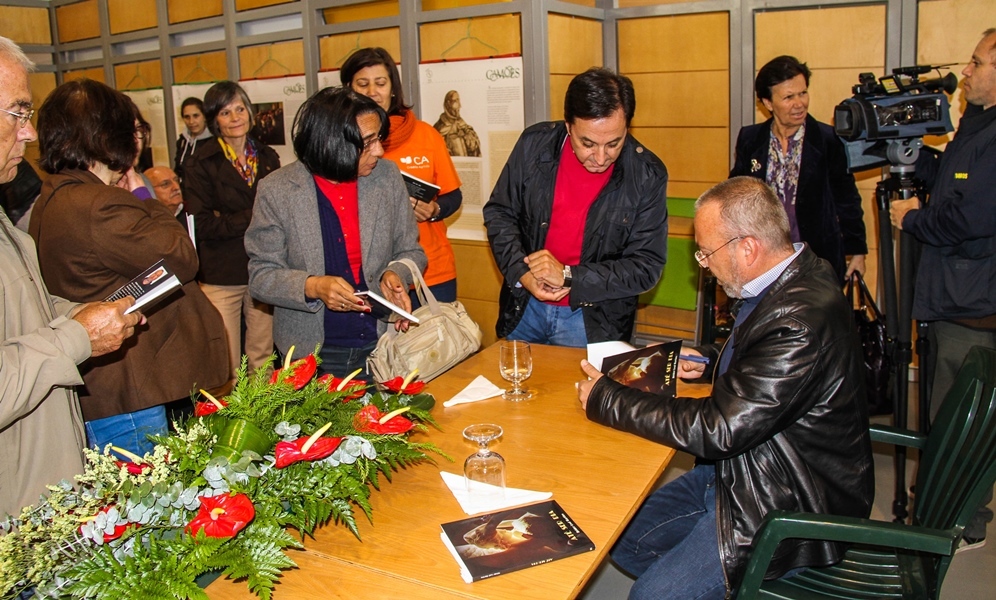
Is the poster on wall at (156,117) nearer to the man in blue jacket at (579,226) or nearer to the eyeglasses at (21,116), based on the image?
the man in blue jacket at (579,226)

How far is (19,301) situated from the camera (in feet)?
6.10

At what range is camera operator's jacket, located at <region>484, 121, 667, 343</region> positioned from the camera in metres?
2.94

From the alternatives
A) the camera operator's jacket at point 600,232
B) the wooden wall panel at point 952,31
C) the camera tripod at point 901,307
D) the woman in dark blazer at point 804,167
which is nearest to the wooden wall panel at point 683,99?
the woman in dark blazer at point 804,167

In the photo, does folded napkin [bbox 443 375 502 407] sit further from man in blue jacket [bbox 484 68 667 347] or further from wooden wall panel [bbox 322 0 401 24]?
wooden wall panel [bbox 322 0 401 24]

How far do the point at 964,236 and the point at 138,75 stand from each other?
662cm

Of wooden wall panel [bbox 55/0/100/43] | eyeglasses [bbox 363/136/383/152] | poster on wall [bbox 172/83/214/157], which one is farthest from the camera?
wooden wall panel [bbox 55/0/100/43]

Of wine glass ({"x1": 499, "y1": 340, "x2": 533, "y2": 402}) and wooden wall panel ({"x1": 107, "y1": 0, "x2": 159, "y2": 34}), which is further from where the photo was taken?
wooden wall panel ({"x1": 107, "y1": 0, "x2": 159, "y2": 34})

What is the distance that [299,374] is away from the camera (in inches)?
73.7

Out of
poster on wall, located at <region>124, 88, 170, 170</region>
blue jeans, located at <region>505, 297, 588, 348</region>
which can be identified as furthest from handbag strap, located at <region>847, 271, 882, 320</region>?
poster on wall, located at <region>124, 88, 170, 170</region>

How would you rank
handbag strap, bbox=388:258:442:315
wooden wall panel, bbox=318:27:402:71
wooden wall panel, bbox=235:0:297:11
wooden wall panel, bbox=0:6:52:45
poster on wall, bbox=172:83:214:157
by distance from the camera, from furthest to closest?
wooden wall panel, bbox=0:6:52:45
poster on wall, bbox=172:83:214:157
wooden wall panel, bbox=235:0:297:11
wooden wall panel, bbox=318:27:402:71
handbag strap, bbox=388:258:442:315

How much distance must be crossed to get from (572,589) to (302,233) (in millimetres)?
1696

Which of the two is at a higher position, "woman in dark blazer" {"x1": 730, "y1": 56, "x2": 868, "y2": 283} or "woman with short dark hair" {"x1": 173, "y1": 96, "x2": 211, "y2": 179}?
"woman with short dark hair" {"x1": 173, "y1": 96, "x2": 211, "y2": 179}

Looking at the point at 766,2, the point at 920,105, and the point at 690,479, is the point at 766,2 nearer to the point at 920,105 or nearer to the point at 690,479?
the point at 920,105

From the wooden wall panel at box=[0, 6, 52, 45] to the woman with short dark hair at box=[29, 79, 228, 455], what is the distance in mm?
6295
